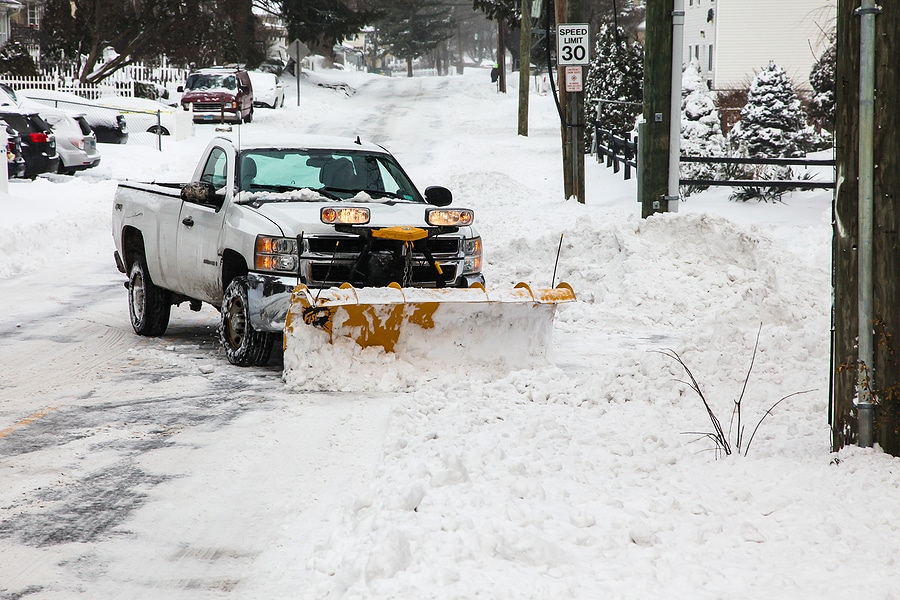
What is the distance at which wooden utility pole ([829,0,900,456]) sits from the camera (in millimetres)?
4832

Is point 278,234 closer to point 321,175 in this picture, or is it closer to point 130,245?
point 321,175

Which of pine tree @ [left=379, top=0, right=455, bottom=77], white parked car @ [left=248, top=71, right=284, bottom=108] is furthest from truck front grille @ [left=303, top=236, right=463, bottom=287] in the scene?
pine tree @ [left=379, top=0, right=455, bottom=77]

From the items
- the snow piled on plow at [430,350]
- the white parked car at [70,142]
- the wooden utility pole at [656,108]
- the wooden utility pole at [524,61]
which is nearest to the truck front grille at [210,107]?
the wooden utility pole at [524,61]

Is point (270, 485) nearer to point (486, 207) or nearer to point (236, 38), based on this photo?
point (486, 207)

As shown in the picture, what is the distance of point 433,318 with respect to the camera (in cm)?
772

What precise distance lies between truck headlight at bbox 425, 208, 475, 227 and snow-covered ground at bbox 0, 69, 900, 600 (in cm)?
111

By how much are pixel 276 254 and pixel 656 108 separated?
8.07 metres

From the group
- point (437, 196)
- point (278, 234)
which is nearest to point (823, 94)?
point (437, 196)

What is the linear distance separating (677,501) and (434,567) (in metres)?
1.22

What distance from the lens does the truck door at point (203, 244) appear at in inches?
341

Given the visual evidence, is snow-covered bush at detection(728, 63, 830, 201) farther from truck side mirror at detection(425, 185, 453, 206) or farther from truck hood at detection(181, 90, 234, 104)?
truck hood at detection(181, 90, 234, 104)

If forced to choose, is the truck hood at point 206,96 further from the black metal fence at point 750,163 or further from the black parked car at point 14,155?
the black metal fence at point 750,163

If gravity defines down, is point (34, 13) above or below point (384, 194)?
above

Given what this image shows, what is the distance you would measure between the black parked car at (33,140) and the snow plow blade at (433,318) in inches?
638
